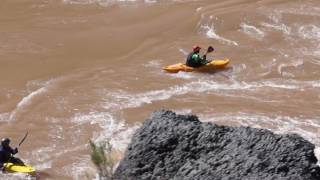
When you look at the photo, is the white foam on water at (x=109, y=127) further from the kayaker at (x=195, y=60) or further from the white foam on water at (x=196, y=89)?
the kayaker at (x=195, y=60)

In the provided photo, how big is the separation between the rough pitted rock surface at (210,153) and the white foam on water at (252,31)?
10536mm

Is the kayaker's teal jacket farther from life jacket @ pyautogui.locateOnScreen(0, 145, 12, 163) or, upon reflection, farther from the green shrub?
the green shrub

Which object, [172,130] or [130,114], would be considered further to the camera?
[130,114]

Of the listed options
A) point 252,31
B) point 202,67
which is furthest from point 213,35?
point 202,67

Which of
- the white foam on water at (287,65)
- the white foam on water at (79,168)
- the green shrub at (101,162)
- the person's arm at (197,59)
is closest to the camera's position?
the green shrub at (101,162)

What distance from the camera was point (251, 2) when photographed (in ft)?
56.9

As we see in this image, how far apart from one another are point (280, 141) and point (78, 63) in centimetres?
1009

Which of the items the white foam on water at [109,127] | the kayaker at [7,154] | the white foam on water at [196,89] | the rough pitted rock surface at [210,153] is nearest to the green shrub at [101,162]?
the rough pitted rock surface at [210,153]

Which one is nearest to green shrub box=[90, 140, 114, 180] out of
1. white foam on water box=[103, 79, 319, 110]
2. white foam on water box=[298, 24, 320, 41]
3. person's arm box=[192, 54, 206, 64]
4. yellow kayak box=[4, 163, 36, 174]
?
yellow kayak box=[4, 163, 36, 174]

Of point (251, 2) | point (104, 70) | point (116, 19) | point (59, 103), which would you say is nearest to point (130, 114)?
point (59, 103)

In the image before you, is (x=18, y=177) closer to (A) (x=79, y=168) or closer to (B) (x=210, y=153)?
(A) (x=79, y=168)

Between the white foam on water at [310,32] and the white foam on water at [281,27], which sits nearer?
the white foam on water at [310,32]

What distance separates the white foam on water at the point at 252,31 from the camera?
15.5m

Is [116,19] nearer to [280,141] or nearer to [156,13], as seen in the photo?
[156,13]
